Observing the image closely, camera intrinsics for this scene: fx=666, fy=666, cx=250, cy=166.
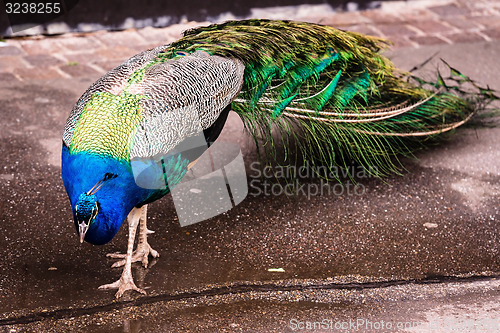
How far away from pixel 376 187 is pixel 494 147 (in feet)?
3.87

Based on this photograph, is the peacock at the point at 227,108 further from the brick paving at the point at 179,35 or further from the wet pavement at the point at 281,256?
the brick paving at the point at 179,35

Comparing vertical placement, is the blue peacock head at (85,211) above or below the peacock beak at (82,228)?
above

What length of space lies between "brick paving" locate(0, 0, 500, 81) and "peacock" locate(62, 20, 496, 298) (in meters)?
1.60

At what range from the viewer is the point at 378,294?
3.70 m

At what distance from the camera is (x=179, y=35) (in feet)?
23.0

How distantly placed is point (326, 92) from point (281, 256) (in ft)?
3.53

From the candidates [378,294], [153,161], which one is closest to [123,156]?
[153,161]

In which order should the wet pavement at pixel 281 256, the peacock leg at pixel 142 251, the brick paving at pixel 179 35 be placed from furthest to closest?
the brick paving at pixel 179 35, the peacock leg at pixel 142 251, the wet pavement at pixel 281 256

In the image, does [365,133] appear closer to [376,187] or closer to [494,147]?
[376,187]

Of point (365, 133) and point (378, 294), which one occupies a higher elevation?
point (365, 133)

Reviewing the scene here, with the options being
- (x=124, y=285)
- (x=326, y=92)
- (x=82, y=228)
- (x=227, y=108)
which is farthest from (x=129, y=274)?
(x=326, y=92)

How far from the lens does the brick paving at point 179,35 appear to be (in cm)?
634

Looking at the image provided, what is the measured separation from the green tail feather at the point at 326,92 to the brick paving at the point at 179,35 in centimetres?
155

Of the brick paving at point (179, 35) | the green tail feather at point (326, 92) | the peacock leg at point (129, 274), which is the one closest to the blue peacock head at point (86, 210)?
the peacock leg at point (129, 274)
